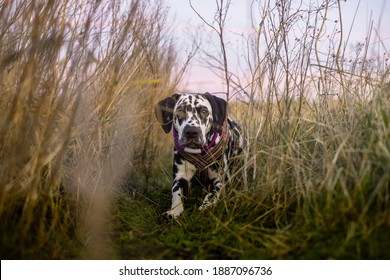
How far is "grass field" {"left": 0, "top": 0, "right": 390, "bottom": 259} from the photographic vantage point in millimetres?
2152

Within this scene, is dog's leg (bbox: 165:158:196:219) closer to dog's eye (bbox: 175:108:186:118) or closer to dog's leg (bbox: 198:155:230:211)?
dog's leg (bbox: 198:155:230:211)

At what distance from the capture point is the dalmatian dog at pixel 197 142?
11.0 feet

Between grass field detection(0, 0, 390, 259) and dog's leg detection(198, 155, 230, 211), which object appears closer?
grass field detection(0, 0, 390, 259)

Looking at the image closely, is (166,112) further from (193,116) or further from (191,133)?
(191,133)

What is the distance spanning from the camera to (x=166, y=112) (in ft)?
12.3

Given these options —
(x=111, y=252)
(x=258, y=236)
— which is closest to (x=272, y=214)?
(x=258, y=236)

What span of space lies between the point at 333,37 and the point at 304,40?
0.30 meters

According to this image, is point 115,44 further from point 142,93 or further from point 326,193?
point 326,193

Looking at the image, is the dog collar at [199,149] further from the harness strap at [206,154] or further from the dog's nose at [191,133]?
the dog's nose at [191,133]

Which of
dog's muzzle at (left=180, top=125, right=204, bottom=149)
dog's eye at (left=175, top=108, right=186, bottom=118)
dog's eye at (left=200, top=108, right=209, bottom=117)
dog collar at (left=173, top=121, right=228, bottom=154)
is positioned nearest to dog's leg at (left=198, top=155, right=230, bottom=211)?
dog collar at (left=173, top=121, right=228, bottom=154)

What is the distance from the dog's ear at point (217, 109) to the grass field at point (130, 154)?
0.21m

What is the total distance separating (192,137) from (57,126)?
3.54 feet

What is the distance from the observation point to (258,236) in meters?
2.46

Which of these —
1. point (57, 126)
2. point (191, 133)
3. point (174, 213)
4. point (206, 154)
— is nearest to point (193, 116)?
point (191, 133)
